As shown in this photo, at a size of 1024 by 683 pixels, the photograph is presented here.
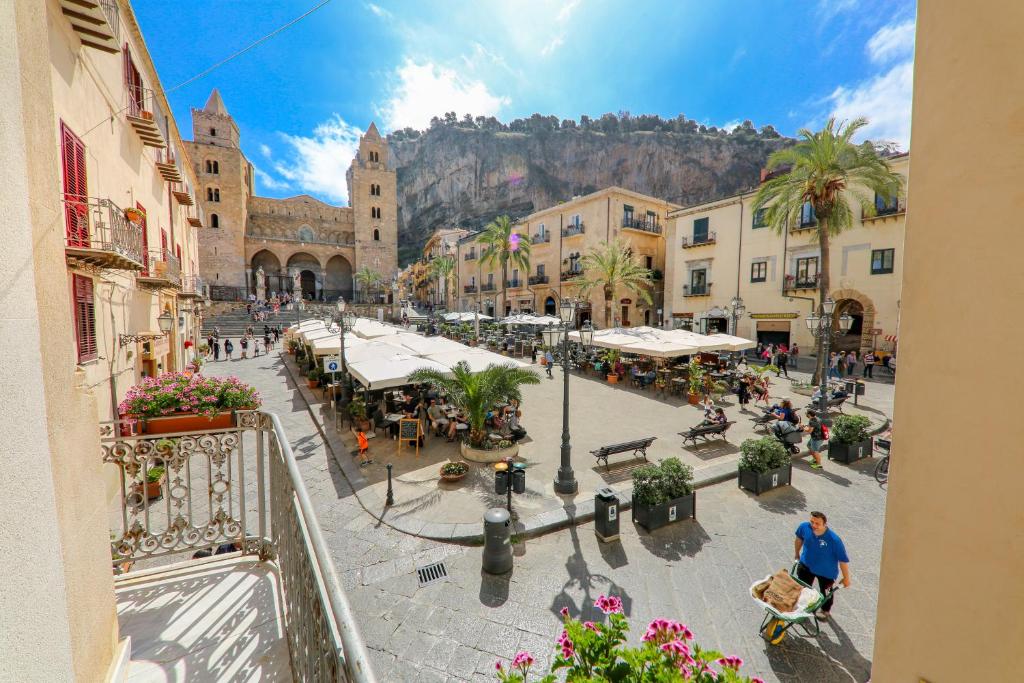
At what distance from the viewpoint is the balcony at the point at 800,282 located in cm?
2292

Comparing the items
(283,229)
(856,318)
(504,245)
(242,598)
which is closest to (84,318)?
(242,598)

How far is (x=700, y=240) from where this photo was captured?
95.1 feet

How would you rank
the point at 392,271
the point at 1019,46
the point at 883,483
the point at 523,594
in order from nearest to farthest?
the point at 1019,46 → the point at 523,594 → the point at 883,483 → the point at 392,271

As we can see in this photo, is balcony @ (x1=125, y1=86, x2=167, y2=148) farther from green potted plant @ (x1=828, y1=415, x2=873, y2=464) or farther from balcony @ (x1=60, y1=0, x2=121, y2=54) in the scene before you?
green potted plant @ (x1=828, y1=415, x2=873, y2=464)

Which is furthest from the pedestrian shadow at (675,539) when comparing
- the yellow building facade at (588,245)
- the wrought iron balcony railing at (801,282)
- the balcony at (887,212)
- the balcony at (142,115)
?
the wrought iron balcony railing at (801,282)

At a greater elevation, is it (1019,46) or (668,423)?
(1019,46)

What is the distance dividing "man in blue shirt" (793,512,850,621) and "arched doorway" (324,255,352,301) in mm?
54965

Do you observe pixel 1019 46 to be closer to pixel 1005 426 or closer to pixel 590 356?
pixel 1005 426

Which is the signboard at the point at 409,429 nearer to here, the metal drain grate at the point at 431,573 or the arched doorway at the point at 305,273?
the metal drain grate at the point at 431,573

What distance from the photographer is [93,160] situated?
8.24 meters

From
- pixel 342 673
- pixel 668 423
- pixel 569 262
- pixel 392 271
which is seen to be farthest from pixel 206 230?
pixel 342 673

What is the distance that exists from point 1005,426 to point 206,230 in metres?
57.0

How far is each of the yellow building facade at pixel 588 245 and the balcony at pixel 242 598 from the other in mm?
25878

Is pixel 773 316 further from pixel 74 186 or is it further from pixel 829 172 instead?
pixel 74 186
